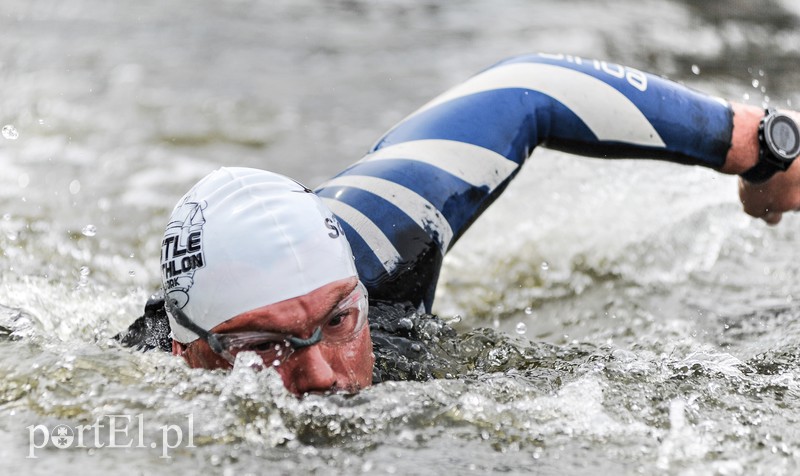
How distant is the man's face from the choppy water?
6cm

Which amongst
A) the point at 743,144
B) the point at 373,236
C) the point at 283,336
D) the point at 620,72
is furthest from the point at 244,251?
→ the point at 743,144

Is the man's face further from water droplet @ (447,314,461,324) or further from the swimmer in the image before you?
water droplet @ (447,314,461,324)

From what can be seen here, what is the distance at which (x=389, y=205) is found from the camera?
3598 millimetres

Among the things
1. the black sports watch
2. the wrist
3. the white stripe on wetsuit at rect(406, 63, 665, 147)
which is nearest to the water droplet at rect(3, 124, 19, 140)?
the white stripe on wetsuit at rect(406, 63, 665, 147)

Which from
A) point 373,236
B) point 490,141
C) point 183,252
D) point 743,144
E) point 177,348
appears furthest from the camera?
point 743,144

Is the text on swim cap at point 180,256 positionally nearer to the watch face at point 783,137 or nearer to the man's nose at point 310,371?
the man's nose at point 310,371

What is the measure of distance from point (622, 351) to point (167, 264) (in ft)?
5.28

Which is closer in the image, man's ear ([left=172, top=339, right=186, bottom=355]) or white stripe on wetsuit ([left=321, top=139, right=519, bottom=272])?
man's ear ([left=172, top=339, right=186, bottom=355])

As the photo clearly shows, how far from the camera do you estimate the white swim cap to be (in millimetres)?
2893

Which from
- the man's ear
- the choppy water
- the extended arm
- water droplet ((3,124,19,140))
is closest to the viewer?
the choppy water

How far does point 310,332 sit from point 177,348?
526mm

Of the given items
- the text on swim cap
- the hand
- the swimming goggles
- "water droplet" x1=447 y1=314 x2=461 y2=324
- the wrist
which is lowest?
"water droplet" x1=447 y1=314 x2=461 y2=324

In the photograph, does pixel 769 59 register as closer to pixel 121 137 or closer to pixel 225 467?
pixel 121 137

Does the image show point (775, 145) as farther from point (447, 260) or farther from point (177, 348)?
point (177, 348)
